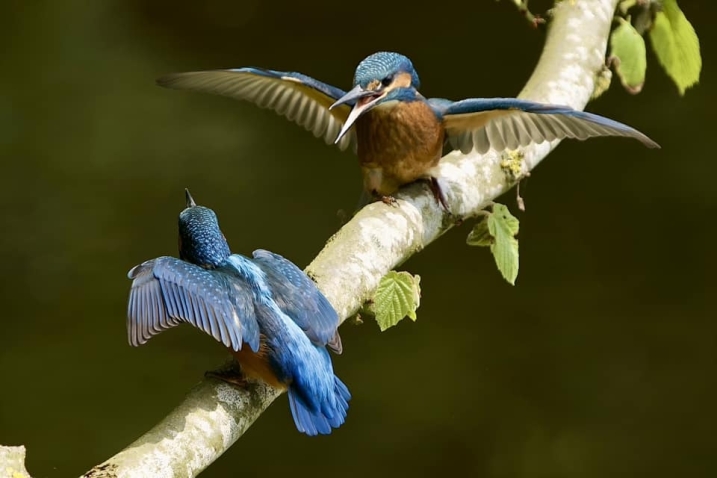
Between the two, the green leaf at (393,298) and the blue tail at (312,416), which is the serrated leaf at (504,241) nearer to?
the green leaf at (393,298)

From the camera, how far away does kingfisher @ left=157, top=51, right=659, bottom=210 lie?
239 cm

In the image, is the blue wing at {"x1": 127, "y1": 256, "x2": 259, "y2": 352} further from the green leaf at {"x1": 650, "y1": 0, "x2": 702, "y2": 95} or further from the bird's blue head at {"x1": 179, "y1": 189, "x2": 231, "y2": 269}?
the green leaf at {"x1": 650, "y1": 0, "x2": 702, "y2": 95}

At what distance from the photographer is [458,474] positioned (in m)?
4.07

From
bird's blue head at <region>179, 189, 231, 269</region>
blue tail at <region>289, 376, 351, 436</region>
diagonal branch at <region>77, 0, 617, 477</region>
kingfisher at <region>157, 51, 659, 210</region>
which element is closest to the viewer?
diagonal branch at <region>77, 0, 617, 477</region>

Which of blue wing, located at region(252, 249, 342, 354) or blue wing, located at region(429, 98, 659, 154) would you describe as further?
blue wing, located at region(429, 98, 659, 154)

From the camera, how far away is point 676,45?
265 cm

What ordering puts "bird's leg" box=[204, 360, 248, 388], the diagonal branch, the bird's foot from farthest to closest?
the bird's foot, "bird's leg" box=[204, 360, 248, 388], the diagonal branch

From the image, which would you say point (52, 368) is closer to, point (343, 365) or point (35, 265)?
point (35, 265)

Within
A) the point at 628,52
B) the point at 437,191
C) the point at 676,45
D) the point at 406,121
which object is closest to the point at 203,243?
the point at 437,191

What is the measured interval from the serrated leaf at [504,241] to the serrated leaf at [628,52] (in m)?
0.55

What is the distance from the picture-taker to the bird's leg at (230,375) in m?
1.70

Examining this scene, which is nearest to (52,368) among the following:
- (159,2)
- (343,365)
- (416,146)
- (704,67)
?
(343,365)

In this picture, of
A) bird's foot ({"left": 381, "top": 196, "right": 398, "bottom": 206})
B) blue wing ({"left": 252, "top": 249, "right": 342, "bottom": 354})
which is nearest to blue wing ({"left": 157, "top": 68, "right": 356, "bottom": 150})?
bird's foot ({"left": 381, "top": 196, "right": 398, "bottom": 206})

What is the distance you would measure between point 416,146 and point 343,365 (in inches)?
69.4
